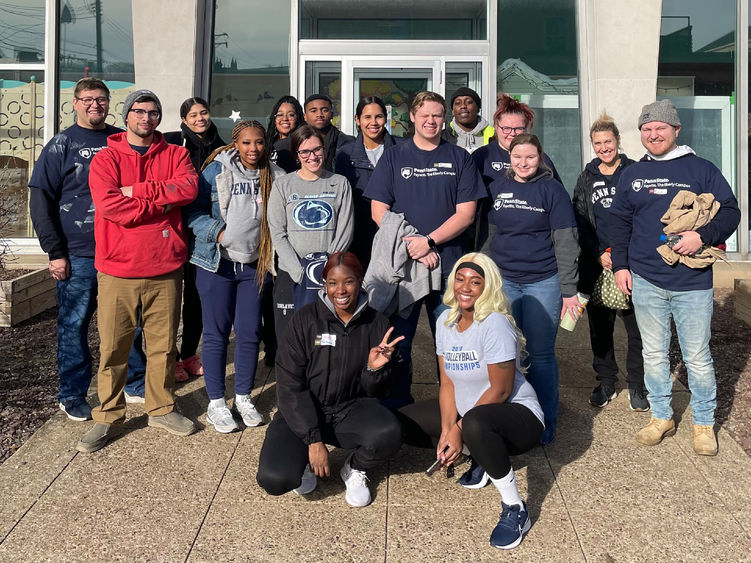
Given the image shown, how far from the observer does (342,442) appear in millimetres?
3887

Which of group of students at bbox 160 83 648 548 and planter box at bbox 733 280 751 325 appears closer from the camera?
group of students at bbox 160 83 648 548

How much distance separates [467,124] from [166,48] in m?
4.88

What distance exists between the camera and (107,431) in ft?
14.6

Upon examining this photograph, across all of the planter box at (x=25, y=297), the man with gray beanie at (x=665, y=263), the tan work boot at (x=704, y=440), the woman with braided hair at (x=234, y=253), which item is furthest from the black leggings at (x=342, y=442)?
the planter box at (x=25, y=297)

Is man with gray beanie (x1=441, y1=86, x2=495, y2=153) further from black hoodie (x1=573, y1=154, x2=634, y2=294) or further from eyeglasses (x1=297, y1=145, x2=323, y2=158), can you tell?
eyeglasses (x1=297, y1=145, x2=323, y2=158)

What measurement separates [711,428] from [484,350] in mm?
1707

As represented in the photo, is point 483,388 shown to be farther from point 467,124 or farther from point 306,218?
point 467,124

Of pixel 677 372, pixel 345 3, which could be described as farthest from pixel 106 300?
pixel 345 3

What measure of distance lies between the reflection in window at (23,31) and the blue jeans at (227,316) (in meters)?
6.52

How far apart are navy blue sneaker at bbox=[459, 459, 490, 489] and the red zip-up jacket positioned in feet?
6.90

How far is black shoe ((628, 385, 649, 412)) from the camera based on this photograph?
5.05m

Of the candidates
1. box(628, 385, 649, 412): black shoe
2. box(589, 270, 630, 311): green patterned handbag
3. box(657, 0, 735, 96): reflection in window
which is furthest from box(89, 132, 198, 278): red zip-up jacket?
box(657, 0, 735, 96): reflection in window

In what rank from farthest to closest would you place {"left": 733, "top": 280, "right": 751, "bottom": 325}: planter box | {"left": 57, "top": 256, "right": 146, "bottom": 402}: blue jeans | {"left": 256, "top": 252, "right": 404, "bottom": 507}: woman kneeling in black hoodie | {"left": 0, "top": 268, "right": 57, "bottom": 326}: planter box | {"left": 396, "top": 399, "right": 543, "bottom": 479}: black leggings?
{"left": 733, "top": 280, "right": 751, "bottom": 325}: planter box < {"left": 0, "top": 268, "right": 57, "bottom": 326}: planter box < {"left": 57, "top": 256, "right": 146, "bottom": 402}: blue jeans < {"left": 256, "top": 252, "right": 404, "bottom": 507}: woman kneeling in black hoodie < {"left": 396, "top": 399, "right": 543, "bottom": 479}: black leggings

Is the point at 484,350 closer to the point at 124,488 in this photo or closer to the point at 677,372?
the point at 124,488
